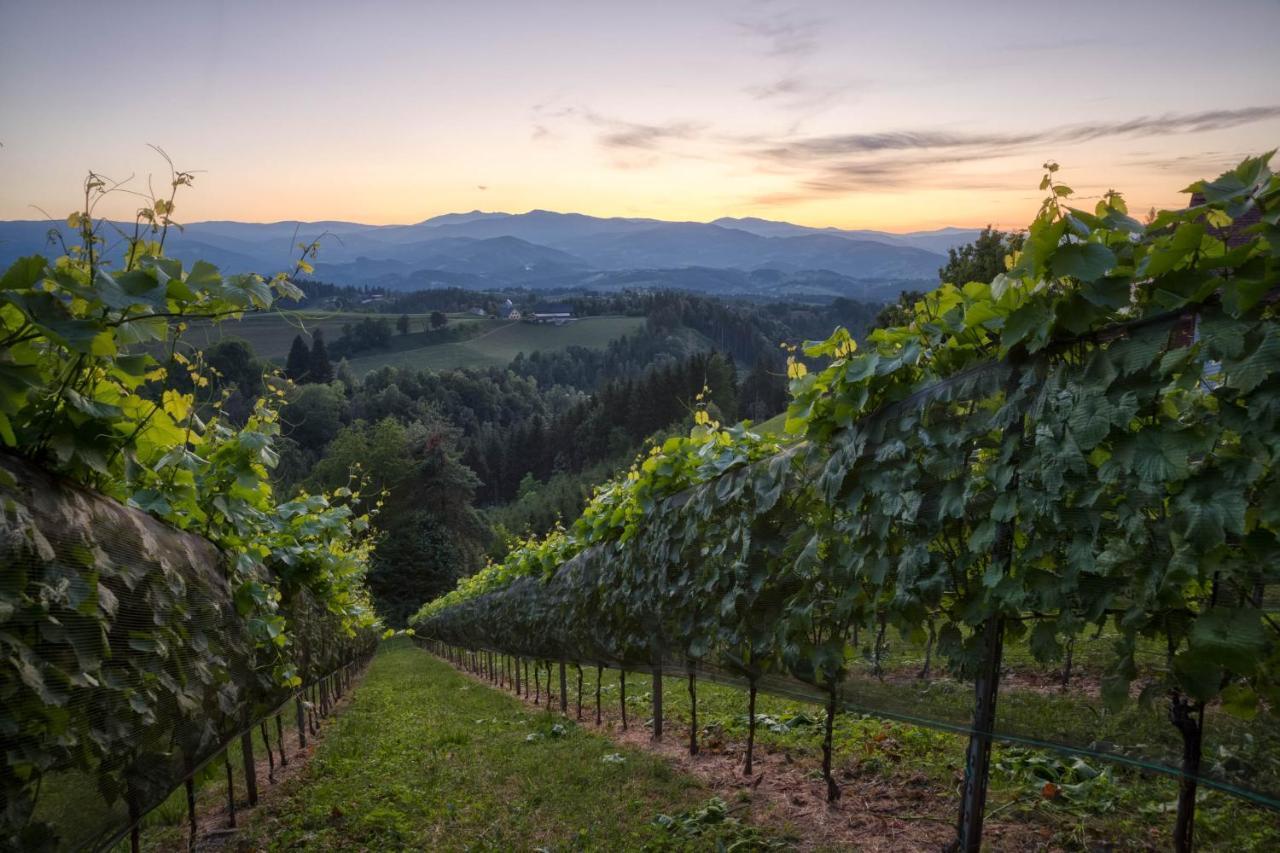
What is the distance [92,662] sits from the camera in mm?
2750

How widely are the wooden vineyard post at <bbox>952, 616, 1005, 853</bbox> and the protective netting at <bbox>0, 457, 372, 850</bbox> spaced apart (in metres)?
3.22

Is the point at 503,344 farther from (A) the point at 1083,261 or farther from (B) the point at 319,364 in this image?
(A) the point at 1083,261

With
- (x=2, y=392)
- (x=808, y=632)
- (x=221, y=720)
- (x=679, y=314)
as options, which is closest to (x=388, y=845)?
(x=221, y=720)

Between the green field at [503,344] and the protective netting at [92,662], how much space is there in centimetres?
13366

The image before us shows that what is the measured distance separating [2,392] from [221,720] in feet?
10.2

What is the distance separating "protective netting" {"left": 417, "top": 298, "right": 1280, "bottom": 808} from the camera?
2197mm

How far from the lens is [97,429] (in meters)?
2.80

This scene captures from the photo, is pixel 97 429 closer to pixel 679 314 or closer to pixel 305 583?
pixel 305 583

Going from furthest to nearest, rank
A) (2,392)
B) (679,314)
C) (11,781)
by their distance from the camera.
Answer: (679,314), (11,781), (2,392)

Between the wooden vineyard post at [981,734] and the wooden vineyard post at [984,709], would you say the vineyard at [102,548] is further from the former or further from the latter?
the wooden vineyard post at [981,734]

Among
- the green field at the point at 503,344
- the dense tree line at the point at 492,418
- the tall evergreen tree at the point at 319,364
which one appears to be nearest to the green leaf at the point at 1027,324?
the dense tree line at the point at 492,418

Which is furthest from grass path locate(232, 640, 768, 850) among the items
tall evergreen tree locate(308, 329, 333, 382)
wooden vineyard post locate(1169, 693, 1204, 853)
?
tall evergreen tree locate(308, 329, 333, 382)

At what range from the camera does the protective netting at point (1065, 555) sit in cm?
220

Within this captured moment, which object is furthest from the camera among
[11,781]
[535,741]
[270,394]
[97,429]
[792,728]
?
[535,741]
